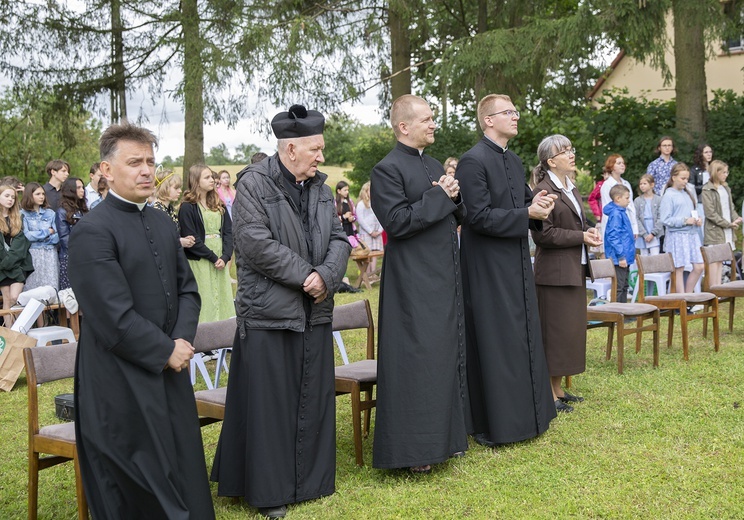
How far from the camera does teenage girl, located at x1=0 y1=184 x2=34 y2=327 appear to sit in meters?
9.43

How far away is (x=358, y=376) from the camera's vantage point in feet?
18.1

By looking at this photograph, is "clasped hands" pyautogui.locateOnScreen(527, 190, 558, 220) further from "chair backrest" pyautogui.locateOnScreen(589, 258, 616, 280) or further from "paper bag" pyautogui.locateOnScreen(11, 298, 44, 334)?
"paper bag" pyautogui.locateOnScreen(11, 298, 44, 334)

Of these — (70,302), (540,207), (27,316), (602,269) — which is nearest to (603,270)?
(602,269)

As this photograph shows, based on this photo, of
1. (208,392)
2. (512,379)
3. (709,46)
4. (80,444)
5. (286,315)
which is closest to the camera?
(80,444)

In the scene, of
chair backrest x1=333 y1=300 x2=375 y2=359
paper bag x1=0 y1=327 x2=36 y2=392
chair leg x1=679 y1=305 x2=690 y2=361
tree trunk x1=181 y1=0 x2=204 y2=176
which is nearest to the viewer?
chair backrest x1=333 y1=300 x2=375 y2=359

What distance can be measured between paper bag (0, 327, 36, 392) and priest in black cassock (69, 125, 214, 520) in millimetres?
4527

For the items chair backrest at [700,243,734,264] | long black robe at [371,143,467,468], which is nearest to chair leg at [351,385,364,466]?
long black robe at [371,143,467,468]

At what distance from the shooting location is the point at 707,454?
5.36 meters

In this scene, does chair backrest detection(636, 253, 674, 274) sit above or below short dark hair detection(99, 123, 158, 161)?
below

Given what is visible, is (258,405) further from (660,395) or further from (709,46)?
(709,46)

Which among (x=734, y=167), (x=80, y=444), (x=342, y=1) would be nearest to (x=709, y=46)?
(x=734, y=167)

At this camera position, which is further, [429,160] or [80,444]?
[429,160]

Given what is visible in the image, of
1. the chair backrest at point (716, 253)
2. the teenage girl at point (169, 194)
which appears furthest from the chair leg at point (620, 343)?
the teenage girl at point (169, 194)

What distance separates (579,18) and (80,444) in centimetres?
1151
